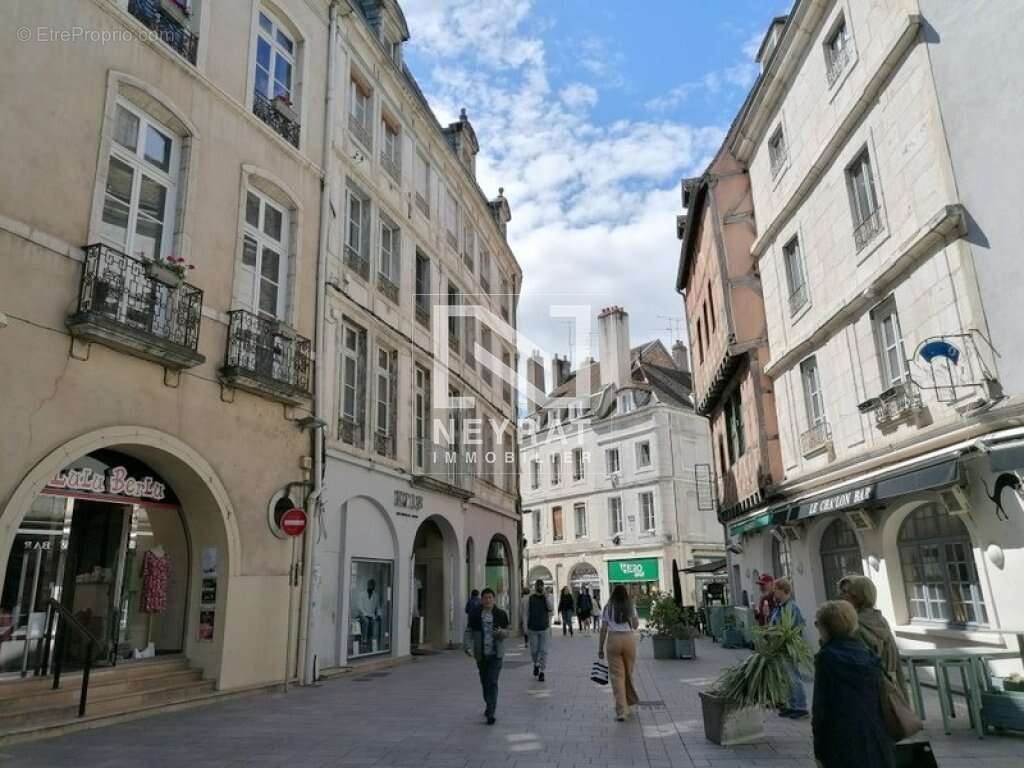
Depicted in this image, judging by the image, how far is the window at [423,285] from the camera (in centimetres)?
1812

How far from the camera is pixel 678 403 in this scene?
38.9 meters

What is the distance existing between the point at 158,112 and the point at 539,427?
37216mm

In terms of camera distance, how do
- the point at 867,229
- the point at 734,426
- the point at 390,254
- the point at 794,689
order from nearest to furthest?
the point at 794,689 < the point at 867,229 < the point at 390,254 < the point at 734,426

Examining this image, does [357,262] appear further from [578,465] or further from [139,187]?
[578,465]

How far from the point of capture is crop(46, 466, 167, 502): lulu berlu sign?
8.77 m

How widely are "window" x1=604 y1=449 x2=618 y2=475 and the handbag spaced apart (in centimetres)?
3556

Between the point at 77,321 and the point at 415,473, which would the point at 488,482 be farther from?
the point at 77,321

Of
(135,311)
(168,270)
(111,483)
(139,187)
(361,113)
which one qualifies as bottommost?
(111,483)

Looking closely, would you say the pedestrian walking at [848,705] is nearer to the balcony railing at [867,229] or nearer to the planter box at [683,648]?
the balcony railing at [867,229]

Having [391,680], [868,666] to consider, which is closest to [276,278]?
[391,680]

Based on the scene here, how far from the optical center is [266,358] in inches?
442

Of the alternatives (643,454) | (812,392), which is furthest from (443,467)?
(643,454)

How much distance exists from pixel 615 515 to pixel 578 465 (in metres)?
3.98

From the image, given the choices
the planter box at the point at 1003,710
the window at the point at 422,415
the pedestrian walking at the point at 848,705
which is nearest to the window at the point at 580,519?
the window at the point at 422,415
